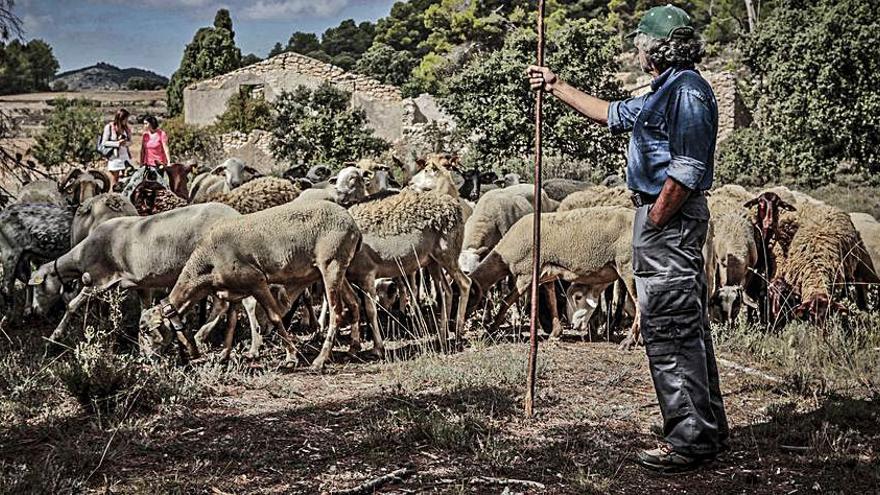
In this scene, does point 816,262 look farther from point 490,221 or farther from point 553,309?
point 490,221

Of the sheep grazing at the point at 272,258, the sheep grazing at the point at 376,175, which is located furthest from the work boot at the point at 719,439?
the sheep grazing at the point at 376,175

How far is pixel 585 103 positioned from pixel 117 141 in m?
9.80

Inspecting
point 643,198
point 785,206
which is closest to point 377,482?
point 643,198

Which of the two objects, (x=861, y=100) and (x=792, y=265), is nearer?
(x=792, y=265)

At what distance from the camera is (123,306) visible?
9641mm

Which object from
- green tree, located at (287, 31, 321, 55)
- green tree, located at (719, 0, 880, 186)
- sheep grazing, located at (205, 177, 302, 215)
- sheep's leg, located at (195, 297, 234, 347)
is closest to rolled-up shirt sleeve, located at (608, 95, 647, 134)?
sheep's leg, located at (195, 297, 234, 347)

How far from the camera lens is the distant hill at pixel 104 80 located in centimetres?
7818

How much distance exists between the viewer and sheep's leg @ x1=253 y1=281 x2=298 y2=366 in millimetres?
7887

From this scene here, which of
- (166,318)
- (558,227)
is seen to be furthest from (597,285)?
(166,318)

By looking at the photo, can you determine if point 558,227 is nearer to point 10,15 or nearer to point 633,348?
point 633,348

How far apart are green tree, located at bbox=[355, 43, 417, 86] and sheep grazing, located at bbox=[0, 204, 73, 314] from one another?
4711 cm

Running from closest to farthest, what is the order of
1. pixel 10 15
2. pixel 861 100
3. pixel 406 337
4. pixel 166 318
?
pixel 10 15, pixel 166 318, pixel 406 337, pixel 861 100

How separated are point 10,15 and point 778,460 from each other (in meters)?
Answer: 6.01

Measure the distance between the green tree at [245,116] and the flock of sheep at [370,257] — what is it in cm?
2822
